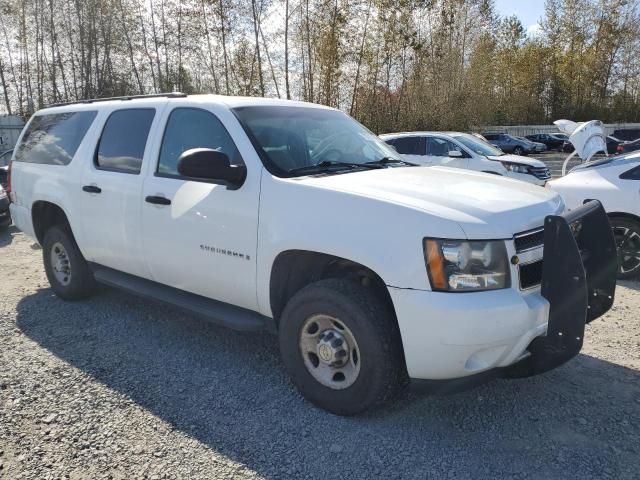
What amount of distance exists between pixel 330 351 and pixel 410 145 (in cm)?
980

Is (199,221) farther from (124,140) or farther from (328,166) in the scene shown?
(124,140)

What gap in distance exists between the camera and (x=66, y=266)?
511 centimetres

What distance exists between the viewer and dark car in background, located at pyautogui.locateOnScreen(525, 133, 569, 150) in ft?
118

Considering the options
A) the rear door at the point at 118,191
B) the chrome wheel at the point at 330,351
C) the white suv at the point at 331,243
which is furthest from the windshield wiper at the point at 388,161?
the rear door at the point at 118,191

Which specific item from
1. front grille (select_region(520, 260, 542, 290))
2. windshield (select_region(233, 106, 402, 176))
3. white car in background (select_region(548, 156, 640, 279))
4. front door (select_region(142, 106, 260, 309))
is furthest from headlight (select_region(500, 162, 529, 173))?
front grille (select_region(520, 260, 542, 290))

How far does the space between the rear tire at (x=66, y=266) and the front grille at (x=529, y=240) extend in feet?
12.8

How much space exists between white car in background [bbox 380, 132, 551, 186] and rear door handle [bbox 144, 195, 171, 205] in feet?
26.8

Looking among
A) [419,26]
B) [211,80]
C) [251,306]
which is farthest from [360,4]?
[251,306]

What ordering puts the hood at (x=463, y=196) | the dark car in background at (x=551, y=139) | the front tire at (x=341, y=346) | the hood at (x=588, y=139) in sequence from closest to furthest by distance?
1. the hood at (x=463, y=196)
2. the front tire at (x=341, y=346)
3. the hood at (x=588, y=139)
4. the dark car in background at (x=551, y=139)

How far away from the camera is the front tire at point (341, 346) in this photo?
2.76m

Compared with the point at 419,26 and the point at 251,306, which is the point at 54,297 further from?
the point at 419,26

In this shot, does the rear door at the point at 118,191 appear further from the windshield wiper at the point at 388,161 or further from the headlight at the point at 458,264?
the headlight at the point at 458,264

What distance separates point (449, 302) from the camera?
250 centimetres

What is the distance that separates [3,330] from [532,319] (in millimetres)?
4239
